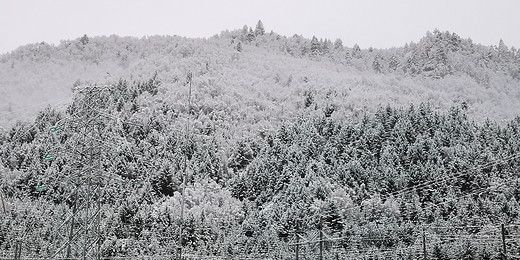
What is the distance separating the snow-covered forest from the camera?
154 feet

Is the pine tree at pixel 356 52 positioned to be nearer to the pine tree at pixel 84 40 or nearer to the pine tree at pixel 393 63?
the pine tree at pixel 393 63

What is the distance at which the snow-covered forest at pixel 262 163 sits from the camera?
4681cm

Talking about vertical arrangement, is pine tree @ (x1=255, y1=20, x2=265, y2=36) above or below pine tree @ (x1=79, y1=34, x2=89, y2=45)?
above

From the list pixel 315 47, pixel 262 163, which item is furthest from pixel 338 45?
pixel 262 163

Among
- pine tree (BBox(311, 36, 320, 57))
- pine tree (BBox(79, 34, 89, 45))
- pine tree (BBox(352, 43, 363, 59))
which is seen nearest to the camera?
pine tree (BBox(79, 34, 89, 45))

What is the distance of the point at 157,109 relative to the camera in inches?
3745

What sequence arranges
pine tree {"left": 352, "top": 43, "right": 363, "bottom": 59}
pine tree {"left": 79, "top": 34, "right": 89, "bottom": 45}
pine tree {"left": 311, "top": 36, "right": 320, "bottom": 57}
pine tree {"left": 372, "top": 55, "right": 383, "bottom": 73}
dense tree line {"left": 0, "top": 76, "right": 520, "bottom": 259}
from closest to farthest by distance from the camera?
dense tree line {"left": 0, "top": 76, "right": 520, "bottom": 259}
pine tree {"left": 79, "top": 34, "right": 89, "bottom": 45}
pine tree {"left": 372, "top": 55, "right": 383, "bottom": 73}
pine tree {"left": 311, "top": 36, "right": 320, "bottom": 57}
pine tree {"left": 352, "top": 43, "right": 363, "bottom": 59}

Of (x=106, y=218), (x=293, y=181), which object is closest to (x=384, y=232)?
(x=293, y=181)

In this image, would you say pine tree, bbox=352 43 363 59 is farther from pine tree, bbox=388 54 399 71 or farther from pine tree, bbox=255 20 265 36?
pine tree, bbox=255 20 265 36

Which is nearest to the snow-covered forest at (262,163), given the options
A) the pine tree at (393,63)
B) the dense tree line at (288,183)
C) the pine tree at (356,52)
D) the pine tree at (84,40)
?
the dense tree line at (288,183)

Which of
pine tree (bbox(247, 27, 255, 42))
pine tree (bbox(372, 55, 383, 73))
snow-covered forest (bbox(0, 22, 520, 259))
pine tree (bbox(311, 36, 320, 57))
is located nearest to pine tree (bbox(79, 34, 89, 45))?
snow-covered forest (bbox(0, 22, 520, 259))

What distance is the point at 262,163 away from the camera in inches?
3029

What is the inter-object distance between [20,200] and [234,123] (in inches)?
1725

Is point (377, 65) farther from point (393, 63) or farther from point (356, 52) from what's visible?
point (356, 52)
